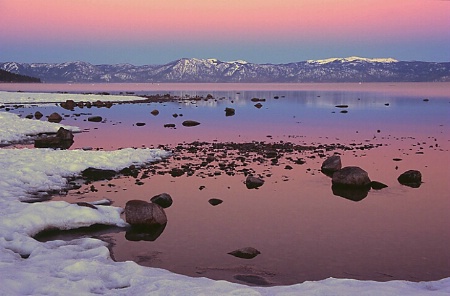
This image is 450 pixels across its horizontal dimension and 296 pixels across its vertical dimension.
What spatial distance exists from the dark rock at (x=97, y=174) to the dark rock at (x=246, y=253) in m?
11.6

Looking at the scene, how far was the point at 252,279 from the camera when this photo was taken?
12.4 meters

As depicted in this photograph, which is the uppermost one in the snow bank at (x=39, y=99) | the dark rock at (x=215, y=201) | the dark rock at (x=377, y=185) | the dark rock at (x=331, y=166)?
the snow bank at (x=39, y=99)

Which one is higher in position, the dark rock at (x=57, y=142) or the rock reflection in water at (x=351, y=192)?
the dark rock at (x=57, y=142)

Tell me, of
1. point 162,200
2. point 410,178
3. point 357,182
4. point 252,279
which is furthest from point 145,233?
point 410,178

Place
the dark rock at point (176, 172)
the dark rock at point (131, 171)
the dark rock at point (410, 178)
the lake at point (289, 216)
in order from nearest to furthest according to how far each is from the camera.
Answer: the lake at point (289, 216)
the dark rock at point (410, 178)
the dark rock at point (131, 171)
the dark rock at point (176, 172)

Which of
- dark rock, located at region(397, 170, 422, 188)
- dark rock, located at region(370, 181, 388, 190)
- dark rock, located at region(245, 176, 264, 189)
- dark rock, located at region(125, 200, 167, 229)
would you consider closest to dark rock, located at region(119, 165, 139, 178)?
dark rock, located at region(245, 176, 264, 189)

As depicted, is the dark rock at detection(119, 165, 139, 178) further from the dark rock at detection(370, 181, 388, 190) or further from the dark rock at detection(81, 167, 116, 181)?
the dark rock at detection(370, 181, 388, 190)

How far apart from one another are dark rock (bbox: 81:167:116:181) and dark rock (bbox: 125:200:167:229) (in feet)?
25.1

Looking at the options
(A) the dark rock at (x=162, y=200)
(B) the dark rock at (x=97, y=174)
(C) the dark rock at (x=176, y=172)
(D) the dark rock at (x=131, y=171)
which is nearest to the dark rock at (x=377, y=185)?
(C) the dark rock at (x=176, y=172)

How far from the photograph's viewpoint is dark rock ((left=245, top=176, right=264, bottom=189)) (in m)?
22.8

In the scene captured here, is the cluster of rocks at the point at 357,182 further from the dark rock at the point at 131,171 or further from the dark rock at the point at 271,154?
the dark rock at the point at 131,171

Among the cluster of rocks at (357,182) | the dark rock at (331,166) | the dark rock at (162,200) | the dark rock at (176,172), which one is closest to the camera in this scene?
the dark rock at (162,200)

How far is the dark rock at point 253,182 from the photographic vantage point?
22828 mm

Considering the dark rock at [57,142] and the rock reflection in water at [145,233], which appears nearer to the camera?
the rock reflection in water at [145,233]
